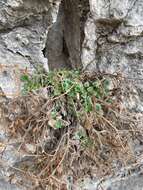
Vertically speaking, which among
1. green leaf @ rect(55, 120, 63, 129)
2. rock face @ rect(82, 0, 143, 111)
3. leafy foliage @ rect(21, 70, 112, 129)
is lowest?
green leaf @ rect(55, 120, 63, 129)

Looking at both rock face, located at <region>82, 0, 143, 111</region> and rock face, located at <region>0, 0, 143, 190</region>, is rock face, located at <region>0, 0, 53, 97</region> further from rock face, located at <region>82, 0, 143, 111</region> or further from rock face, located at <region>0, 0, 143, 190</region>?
rock face, located at <region>82, 0, 143, 111</region>

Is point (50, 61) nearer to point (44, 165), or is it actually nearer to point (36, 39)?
point (36, 39)

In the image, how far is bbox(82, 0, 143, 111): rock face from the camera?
1130mm

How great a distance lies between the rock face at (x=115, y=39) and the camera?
1.13 m

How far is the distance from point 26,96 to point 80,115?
16 cm

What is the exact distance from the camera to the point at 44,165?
1.12 metres

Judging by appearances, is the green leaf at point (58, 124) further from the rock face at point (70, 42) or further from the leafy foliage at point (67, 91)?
the rock face at point (70, 42)

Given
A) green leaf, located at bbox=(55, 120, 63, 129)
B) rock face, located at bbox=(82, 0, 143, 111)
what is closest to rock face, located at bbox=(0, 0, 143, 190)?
rock face, located at bbox=(82, 0, 143, 111)

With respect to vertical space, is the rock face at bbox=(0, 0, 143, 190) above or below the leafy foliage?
above

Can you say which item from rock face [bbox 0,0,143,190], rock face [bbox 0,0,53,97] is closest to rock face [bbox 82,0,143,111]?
rock face [bbox 0,0,143,190]

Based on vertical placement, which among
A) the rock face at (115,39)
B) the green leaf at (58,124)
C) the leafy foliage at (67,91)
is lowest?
the green leaf at (58,124)

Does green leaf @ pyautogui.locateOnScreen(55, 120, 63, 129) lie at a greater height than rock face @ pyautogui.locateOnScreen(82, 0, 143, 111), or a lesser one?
lesser

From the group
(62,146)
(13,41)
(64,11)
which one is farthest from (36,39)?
(62,146)

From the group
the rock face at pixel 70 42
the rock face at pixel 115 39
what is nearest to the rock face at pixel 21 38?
the rock face at pixel 70 42
